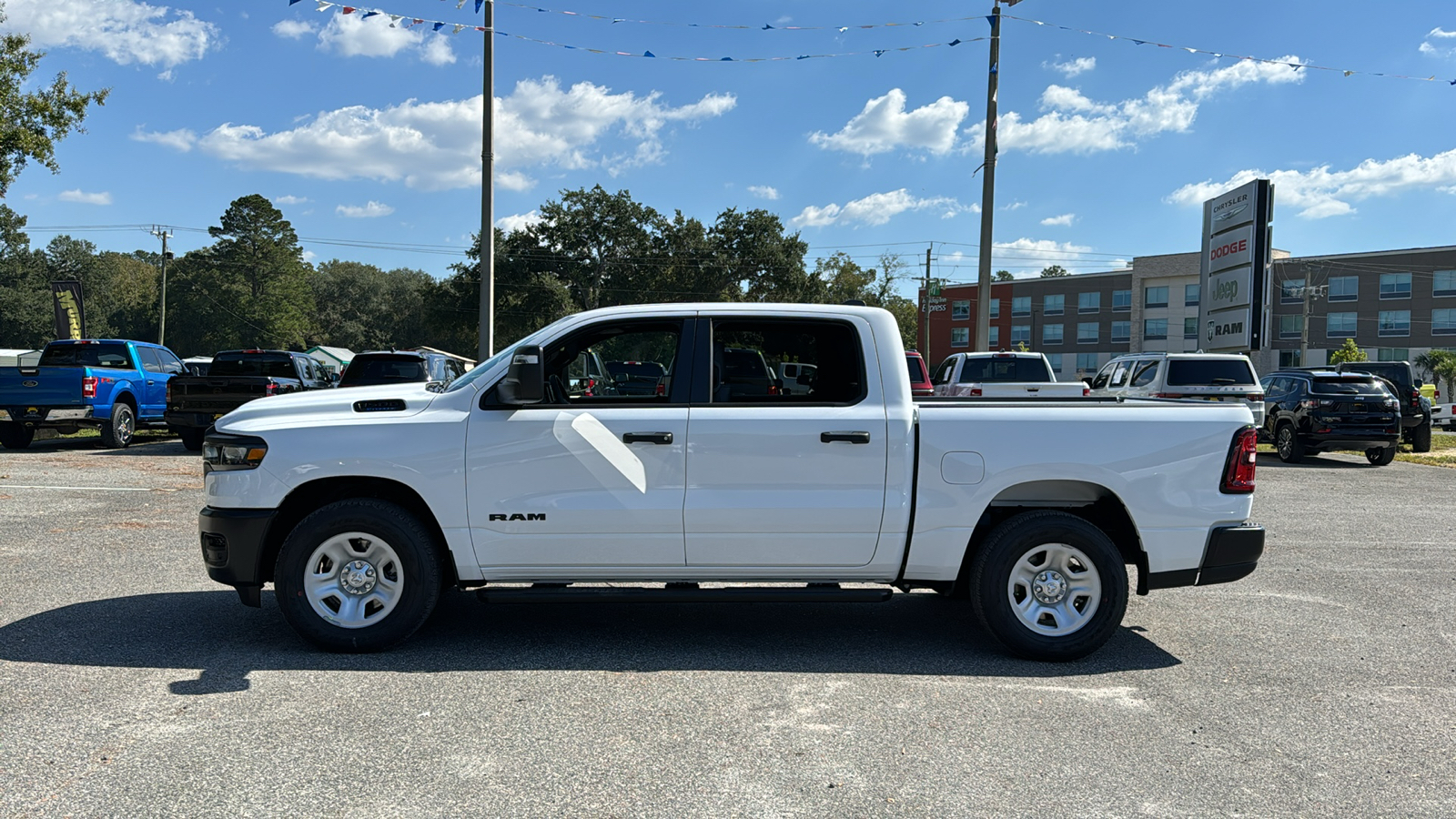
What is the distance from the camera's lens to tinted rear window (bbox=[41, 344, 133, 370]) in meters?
18.0

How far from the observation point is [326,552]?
5.17m

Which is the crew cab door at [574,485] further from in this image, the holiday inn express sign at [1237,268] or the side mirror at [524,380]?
the holiday inn express sign at [1237,268]

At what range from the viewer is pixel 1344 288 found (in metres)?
70.7

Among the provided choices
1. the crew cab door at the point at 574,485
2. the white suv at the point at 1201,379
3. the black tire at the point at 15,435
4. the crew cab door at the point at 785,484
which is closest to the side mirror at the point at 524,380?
the crew cab door at the point at 574,485

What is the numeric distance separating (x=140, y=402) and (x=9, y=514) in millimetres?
9379

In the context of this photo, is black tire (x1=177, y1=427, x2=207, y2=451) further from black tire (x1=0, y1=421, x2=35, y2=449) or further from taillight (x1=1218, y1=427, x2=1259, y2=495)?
taillight (x1=1218, y1=427, x2=1259, y2=495)

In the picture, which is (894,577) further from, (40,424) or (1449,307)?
(1449,307)

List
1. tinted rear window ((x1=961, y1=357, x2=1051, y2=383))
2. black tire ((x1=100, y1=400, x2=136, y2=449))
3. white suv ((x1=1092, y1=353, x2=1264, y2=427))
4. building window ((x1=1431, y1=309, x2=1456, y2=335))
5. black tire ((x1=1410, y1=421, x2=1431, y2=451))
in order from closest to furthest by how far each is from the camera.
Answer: white suv ((x1=1092, y1=353, x2=1264, y2=427)) < black tire ((x1=100, y1=400, x2=136, y2=449)) < tinted rear window ((x1=961, y1=357, x2=1051, y2=383)) < black tire ((x1=1410, y1=421, x2=1431, y2=451)) < building window ((x1=1431, y1=309, x2=1456, y2=335))

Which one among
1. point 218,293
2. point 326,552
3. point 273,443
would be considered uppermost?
point 218,293

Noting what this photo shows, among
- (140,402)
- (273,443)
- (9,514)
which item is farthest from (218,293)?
(273,443)

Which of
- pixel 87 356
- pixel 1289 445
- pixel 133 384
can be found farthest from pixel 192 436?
pixel 1289 445

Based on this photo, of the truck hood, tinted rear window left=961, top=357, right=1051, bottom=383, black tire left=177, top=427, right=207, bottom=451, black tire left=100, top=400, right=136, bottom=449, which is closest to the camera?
the truck hood

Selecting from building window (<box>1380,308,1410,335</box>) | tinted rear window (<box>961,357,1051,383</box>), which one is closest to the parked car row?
tinted rear window (<box>961,357,1051,383</box>)

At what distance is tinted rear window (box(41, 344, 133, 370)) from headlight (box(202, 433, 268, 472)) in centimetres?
1501
